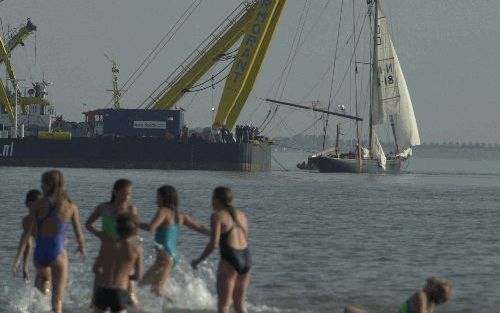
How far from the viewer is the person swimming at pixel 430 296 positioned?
12.4 metres

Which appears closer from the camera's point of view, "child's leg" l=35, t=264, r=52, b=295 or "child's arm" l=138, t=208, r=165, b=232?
"child's arm" l=138, t=208, r=165, b=232

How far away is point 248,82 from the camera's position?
316 ft

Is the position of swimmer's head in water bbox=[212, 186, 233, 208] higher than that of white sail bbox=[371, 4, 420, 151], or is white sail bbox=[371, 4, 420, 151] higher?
white sail bbox=[371, 4, 420, 151]

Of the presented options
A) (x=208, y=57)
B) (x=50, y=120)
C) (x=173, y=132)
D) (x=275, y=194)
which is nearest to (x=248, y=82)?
(x=208, y=57)

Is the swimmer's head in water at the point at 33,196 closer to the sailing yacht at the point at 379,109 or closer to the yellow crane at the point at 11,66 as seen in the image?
the yellow crane at the point at 11,66

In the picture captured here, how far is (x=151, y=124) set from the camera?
10900cm

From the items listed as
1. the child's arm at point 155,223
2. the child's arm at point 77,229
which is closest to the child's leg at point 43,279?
the child's arm at point 77,229

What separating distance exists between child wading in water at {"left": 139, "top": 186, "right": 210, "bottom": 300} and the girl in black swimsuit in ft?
1.65

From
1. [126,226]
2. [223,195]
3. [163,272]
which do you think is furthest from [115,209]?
[126,226]

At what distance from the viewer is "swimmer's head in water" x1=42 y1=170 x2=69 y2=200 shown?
13867mm

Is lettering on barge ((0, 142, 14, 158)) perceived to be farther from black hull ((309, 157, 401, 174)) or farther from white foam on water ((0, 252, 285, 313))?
white foam on water ((0, 252, 285, 313))

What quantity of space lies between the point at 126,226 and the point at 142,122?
97.2 meters

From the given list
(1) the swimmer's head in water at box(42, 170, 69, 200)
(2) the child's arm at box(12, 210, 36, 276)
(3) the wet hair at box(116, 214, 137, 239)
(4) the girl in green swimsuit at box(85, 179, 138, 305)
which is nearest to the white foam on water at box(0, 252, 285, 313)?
(2) the child's arm at box(12, 210, 36, 276)

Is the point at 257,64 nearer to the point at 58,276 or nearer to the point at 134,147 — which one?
the point at 134,147
